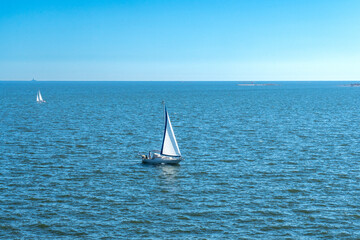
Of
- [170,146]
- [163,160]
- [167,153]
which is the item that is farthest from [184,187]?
[170,146]

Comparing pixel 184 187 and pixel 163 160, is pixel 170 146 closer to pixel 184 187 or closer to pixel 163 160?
pixel 163 160

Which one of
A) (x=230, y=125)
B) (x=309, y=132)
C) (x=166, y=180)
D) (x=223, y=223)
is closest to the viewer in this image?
(x=223, y=223)

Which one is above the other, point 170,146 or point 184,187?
point 170,146

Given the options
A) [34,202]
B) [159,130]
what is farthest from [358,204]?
[159,130]

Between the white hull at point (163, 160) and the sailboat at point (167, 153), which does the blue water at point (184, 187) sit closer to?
the white hull at point (163, 160)

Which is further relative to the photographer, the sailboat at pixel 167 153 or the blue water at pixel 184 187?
the sailboat at pixel 167 153

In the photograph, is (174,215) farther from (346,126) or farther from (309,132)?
(346,126)

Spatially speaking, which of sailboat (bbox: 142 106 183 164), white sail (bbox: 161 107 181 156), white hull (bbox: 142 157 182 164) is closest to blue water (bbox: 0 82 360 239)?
white hull (bbox: 142 157 182 164)

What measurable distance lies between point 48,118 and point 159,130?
36.7 meters

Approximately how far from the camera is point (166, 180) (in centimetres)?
4756

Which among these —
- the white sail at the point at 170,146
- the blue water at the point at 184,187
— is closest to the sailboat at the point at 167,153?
the white sail at the point at 170,146

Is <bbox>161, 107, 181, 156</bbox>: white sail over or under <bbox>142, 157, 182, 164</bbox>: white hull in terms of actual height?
over

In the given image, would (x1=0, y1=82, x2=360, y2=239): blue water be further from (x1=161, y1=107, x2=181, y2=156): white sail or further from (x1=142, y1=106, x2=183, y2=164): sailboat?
(x1=161, y1=107, x2=181, y2=156): white sail

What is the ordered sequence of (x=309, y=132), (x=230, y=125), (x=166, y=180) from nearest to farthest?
(x=166, y=180), (x=309, y=132), (x=230, y=125)
